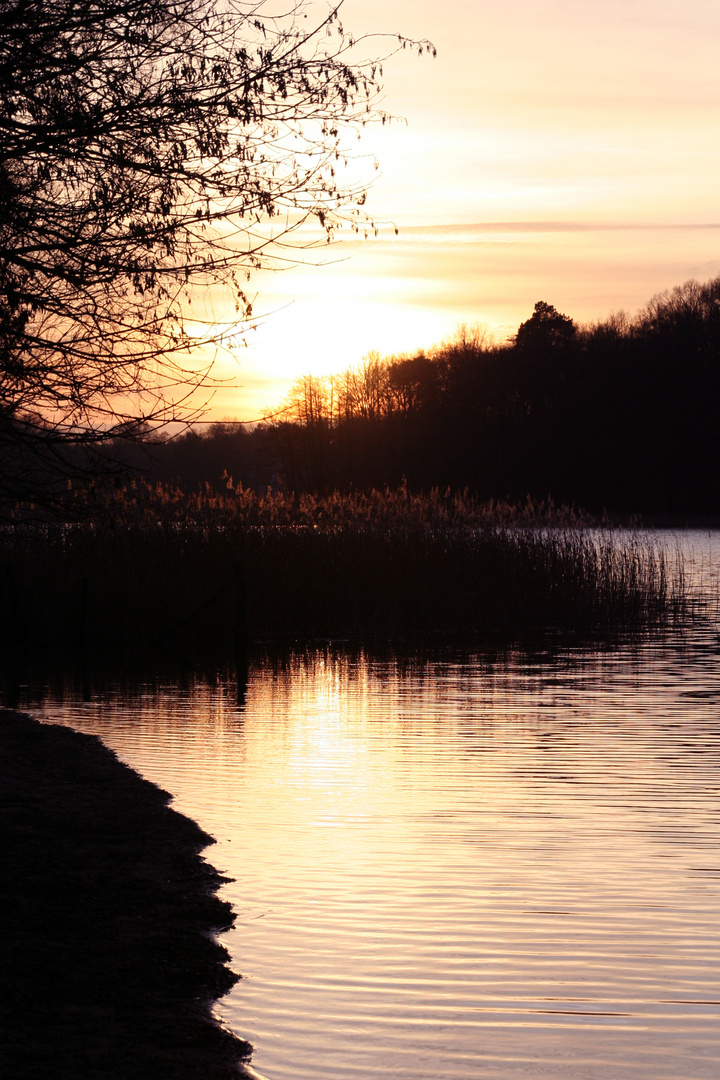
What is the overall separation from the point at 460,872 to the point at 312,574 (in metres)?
13.4

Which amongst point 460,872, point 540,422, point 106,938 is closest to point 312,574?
point 460,872

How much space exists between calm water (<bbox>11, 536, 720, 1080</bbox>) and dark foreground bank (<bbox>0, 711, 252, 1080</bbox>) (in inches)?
7.4

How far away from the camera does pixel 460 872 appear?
6.36m

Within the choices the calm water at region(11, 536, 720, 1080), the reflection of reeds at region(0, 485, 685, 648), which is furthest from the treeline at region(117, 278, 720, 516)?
the calm water at region(11, 536, 720, 1080)

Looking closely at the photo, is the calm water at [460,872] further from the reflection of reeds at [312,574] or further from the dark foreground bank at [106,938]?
the reflection of reeds at [312,574]

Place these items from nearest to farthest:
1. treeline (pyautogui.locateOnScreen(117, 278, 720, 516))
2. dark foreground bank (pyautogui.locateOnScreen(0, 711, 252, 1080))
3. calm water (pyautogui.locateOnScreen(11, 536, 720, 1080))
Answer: dark foreground bank (pyautogui.locateOnScreen(0, 711, 252, 1080)) < calm water (pyautogui.locateOnScreen(11, 536, 720, 1080)) < treeline (pyautogui.locateOnScreen(117, 278, 720, 516))

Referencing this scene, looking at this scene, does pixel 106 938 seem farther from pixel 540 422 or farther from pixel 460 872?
pixel 540 422

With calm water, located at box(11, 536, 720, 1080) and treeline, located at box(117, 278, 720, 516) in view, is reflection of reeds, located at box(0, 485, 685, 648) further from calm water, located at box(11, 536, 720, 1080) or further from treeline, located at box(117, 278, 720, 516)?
treeline, located at box(117, 278, 720, 516)

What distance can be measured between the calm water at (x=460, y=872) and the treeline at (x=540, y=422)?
1767 inches

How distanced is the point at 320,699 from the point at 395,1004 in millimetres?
8630

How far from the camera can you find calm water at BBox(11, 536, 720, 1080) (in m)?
4.35

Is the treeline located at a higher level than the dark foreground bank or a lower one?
higher

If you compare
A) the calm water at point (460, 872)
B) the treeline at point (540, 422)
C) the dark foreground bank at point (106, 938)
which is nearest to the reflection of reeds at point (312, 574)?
the calm water at point (460, 872)

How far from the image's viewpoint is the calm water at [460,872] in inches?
171
